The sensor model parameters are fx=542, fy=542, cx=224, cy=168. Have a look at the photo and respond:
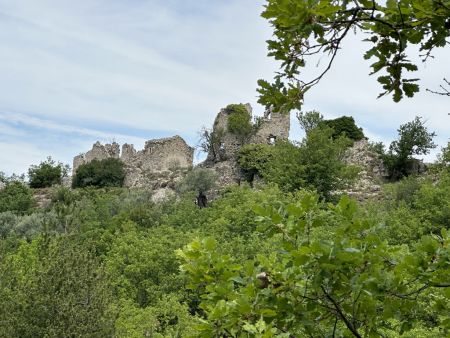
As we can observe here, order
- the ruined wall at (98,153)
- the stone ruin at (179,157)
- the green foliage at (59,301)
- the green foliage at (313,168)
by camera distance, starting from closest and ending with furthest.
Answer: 1. the green foliage at (59,301)
2. the green foliage at (313,168)
3. the stone ruin at (179,157)
4. the ruined wall at (98,153)

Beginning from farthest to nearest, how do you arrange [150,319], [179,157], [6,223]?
[179,157]
[6,223]
[150,319]

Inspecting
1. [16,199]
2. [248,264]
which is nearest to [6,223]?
[16,199]

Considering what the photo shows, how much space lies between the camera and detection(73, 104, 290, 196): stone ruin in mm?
42303

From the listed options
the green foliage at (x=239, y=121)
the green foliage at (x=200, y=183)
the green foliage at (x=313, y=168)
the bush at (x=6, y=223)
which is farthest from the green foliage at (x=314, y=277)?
the green foliage at (x=239, y=121)

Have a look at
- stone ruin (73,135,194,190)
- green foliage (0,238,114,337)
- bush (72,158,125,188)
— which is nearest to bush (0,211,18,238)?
stone ruin (73,135,194,190)

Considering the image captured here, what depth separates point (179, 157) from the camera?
162ft

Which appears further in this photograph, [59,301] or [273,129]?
[273,129]

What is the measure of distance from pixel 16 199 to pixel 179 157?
1432cm

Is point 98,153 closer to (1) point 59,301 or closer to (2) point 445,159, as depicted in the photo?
(2) point 445,159

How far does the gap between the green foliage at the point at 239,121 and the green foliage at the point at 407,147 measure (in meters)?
11.6

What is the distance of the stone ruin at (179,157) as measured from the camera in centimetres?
4230

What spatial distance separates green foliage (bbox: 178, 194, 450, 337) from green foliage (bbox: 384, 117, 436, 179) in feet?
122

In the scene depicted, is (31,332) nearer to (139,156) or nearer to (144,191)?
(144,191)

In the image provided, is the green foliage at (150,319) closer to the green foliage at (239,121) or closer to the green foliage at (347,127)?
the green foliage at (239,121)
